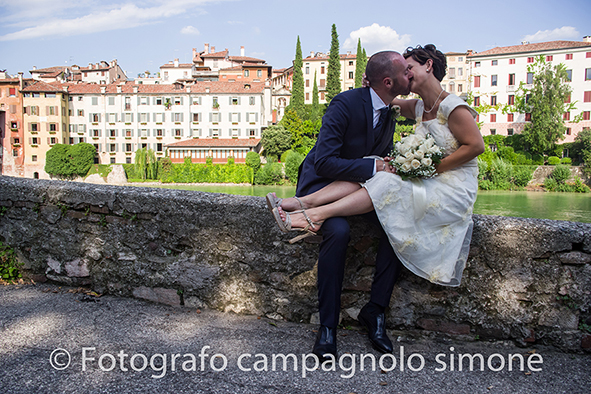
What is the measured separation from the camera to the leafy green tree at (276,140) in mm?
56750

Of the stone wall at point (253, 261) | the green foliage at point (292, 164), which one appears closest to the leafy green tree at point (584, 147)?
the green foliage at point (292, 164)

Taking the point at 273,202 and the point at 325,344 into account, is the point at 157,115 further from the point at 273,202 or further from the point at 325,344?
the point at 325,344

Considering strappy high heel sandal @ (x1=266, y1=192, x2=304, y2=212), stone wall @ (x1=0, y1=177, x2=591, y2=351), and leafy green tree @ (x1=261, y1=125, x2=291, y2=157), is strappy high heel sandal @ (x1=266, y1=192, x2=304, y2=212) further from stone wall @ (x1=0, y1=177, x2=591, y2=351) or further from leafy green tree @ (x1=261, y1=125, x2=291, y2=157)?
leafy green tree @ (x1=261, y1=125, x2=291, y2=157)

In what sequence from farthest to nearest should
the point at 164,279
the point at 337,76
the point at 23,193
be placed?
the point at 337,76 < the point at 23,193 < the point at 164,279

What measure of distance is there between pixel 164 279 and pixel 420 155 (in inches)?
74.8

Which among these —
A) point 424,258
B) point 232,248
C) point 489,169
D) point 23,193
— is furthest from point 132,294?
point 489,169

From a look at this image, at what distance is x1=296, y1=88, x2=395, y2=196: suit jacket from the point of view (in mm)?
2518

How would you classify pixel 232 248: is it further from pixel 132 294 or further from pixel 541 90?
pixel 541 90

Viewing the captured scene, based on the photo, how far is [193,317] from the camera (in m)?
2.77

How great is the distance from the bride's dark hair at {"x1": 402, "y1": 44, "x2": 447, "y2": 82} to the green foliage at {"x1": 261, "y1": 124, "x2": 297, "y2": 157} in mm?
54107

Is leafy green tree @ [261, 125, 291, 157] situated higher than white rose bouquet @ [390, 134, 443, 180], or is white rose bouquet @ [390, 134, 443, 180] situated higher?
leafy green tree @ [261, 125, 291, 157]

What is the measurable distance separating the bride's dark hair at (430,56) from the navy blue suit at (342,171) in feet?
1.37

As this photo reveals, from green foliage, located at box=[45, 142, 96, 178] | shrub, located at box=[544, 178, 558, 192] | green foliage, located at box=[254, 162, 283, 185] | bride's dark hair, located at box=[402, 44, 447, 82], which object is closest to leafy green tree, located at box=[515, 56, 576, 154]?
shrub, located at box=[544, 178, 558, 192]

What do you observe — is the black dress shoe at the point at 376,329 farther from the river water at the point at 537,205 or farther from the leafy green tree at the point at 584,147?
the leafy green tree at the point at 584,147
